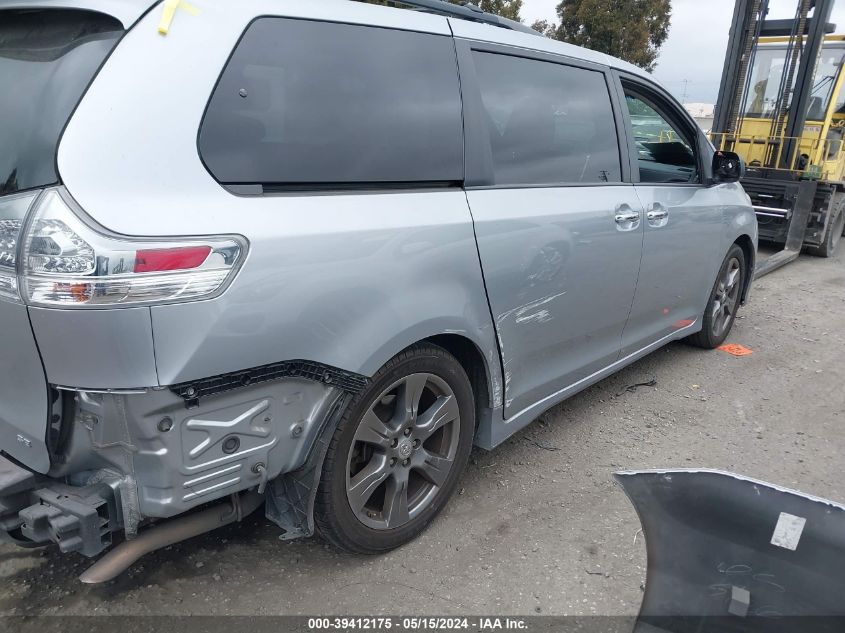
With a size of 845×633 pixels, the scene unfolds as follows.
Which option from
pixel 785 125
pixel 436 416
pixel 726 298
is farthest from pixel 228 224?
pixel 785 125

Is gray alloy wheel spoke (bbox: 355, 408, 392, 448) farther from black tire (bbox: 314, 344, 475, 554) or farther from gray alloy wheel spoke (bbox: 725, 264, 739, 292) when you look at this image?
gray alloy wheel spoke (bbox: 725, 264, 739, 292)

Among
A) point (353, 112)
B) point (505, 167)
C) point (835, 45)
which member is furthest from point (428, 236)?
point (835, 45)

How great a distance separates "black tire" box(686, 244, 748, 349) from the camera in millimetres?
4730

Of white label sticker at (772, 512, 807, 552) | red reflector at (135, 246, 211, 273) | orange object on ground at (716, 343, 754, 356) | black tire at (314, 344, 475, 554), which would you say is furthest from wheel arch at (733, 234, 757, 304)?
red reflector at (135, 246, 211, 273)

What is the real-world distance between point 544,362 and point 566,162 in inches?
37.9

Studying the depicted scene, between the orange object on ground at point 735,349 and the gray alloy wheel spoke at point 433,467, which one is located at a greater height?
the gray alloy wheel spoke at point 433,467

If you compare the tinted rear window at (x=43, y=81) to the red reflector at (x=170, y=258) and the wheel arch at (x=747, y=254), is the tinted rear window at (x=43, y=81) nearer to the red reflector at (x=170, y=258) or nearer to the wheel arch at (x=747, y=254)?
the red reflector at (x=170, y=258)

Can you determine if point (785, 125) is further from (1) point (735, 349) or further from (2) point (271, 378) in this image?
(2) point (271, 378)

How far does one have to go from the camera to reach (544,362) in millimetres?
3041

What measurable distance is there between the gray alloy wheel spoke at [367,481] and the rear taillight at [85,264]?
3.28 feet

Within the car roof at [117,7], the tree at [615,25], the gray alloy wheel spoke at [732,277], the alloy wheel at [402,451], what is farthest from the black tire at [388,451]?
the tree at [615,25]

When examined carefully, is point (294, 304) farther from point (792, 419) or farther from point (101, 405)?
point (792, 419)

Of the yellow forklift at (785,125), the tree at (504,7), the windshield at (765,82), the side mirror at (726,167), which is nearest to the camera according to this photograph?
the side mirror at (726,167)

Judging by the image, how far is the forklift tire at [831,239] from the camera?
895cm
